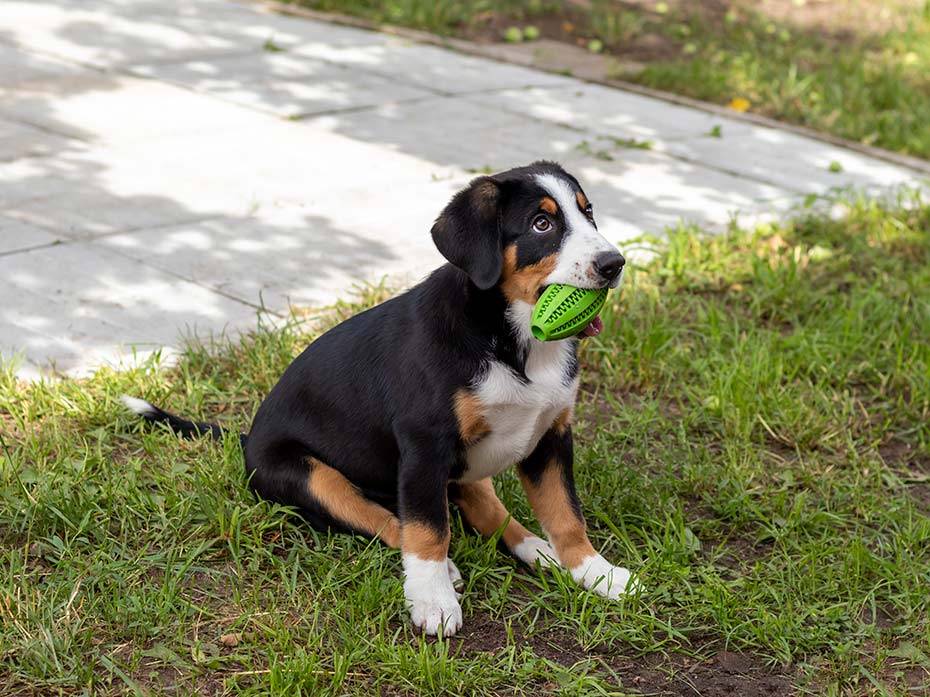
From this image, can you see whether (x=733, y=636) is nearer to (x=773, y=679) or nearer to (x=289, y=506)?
(x=773, y=679)

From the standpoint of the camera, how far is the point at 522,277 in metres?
3.32

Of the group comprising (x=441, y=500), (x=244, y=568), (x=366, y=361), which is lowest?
(x=244, y=568)

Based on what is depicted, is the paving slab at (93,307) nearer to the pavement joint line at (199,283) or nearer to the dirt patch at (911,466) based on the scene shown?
the pavement joint line at (199,283)

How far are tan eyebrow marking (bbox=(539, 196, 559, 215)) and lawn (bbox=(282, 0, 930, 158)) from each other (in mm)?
5661

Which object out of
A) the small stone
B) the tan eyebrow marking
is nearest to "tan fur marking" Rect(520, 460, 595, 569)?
the tan eyebrow marking

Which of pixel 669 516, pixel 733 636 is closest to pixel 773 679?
pixel 733 636

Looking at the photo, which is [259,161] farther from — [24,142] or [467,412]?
[467,412]

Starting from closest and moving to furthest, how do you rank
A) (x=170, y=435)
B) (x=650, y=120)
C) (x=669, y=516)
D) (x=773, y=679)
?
(x=773, y=679) < (x=669, y=516) < (x=170, y=435) < (x=650, y=120)

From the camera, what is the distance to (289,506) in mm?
3713

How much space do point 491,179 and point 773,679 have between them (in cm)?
152

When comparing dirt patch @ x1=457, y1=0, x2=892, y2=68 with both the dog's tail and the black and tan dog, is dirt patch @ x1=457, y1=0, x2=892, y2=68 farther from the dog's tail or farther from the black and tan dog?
the black and tan dog

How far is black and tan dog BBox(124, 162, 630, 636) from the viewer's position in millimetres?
3289

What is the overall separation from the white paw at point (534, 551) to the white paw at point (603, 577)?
4.1 inches

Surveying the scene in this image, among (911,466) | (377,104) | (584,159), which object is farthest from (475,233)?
(377,104)
